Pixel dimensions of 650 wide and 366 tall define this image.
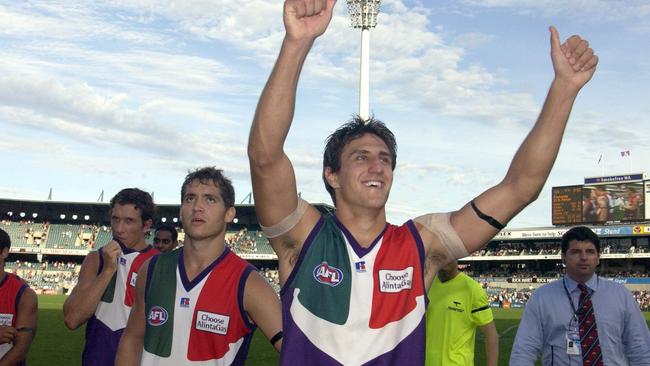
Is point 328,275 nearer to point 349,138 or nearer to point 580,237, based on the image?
point 349,138

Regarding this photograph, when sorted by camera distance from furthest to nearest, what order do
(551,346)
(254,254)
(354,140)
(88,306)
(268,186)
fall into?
(254,254)
(551,346)
(88,306)
(354,140)
(268,186)

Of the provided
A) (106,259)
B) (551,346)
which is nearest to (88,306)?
(106,259)

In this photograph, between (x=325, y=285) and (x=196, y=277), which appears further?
(x=196, y=277)

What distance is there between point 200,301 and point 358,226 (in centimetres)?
129

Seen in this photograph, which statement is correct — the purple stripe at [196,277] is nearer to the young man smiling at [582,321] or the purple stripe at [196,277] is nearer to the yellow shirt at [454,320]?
the young man smiling at [582,321]

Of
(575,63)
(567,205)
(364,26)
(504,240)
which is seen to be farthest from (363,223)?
(504,240)

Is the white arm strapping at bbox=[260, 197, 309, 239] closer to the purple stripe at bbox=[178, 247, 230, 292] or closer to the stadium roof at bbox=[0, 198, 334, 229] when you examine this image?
the purple stripe at bbox=[178, 247, 230, 292]

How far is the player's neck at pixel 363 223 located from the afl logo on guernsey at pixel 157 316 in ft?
4.59

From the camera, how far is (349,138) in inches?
139

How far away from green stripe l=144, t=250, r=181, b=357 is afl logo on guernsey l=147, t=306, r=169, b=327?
0.02 metres

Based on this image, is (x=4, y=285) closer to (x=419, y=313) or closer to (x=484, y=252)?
(x=419, y=313)

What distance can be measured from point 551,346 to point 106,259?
3586mm

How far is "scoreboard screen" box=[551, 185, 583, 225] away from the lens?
58.2m

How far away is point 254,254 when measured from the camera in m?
66.6
